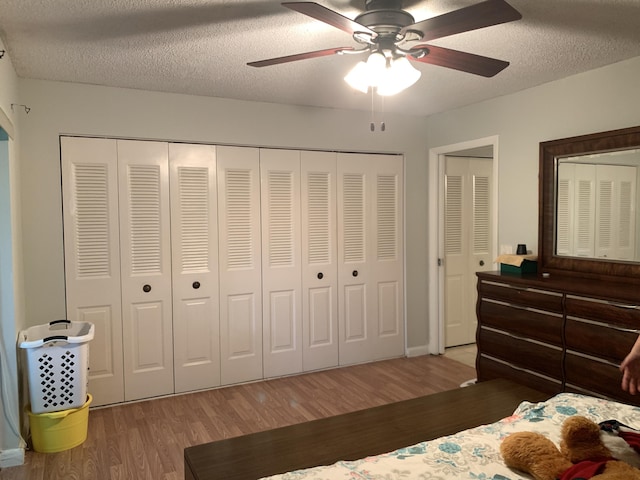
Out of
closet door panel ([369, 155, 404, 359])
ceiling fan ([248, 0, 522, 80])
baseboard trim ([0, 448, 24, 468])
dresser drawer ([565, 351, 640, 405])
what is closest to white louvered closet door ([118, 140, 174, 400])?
baseboard trim ([0, 448, 24, 468])

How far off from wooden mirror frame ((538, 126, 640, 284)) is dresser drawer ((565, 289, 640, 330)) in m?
0.41

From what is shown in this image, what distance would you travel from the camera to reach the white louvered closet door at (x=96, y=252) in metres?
3.36

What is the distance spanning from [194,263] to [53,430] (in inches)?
56.9

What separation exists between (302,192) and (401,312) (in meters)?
1.55

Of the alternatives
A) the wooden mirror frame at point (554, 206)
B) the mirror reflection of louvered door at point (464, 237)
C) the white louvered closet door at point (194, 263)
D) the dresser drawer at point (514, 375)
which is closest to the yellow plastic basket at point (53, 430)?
the white louvered closet door at point (194, 263)

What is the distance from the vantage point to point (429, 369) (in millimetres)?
4285

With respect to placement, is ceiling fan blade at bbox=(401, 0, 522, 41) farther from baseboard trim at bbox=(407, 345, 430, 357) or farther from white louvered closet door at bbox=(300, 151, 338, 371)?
baseboard trim at bbox=(407, 345, 430, 357)

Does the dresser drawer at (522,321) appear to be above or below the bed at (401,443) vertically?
above

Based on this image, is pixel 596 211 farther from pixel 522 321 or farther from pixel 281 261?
pixel 281 261

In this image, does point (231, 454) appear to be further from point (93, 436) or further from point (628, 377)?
point (93, 436)

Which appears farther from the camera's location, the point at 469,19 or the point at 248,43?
the point at 248,43

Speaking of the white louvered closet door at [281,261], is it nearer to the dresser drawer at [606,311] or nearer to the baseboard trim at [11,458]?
the baseboard trim at [11,458]

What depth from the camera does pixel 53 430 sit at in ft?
9.20

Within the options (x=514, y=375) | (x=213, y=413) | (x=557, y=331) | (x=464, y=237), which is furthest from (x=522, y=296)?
(x=213, y=413)
